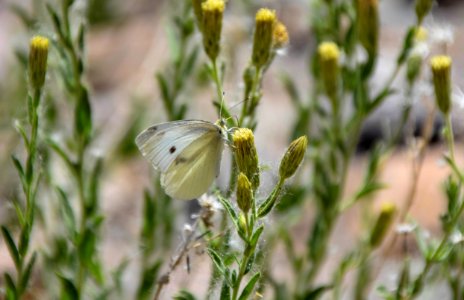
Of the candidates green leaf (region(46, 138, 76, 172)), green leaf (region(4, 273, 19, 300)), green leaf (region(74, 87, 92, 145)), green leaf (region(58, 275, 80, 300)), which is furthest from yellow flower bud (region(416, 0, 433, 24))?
green leaf (region(4, 273, 19, 300))

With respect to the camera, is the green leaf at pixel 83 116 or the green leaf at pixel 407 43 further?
the green leaf at pixel 407 43

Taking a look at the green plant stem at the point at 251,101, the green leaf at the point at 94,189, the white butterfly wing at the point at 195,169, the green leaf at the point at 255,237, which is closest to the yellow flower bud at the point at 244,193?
the green leaf at the point at 255,237

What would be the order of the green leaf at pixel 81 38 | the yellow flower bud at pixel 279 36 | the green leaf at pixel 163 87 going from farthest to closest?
the green leaf at pixel 163 87 → the green leaf at pixel 81 38 → the yellow flower bud at pixel 279 36

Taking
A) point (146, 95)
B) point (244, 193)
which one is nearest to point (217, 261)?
point (244, 193)

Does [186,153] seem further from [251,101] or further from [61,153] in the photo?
[61,153]

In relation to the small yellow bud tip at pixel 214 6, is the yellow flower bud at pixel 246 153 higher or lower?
lower

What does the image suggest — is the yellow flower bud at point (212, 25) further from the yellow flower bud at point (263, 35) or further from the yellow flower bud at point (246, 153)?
the yellow flower bud at point (246, 153)
